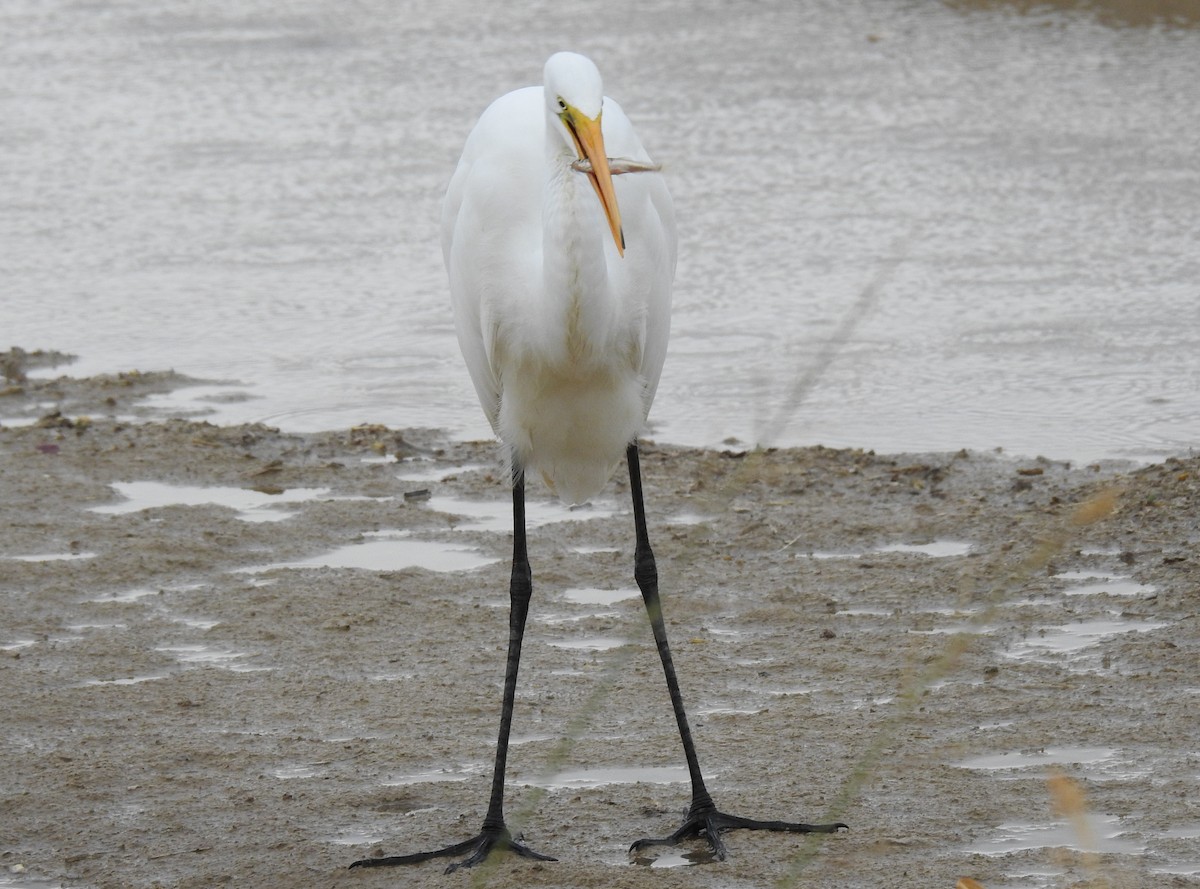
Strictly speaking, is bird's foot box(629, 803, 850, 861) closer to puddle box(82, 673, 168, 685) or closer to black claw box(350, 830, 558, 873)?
black claw box(350, 830, 558, 873)

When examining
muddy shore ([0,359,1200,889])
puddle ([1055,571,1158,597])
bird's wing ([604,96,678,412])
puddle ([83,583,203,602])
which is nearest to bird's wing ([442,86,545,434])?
bird's wing ([604,96,678,412])

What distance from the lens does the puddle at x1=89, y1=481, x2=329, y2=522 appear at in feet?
20.3

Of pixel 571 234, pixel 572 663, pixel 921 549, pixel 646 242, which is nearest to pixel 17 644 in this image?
pixel 572 663

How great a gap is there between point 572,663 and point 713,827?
3.46 feet

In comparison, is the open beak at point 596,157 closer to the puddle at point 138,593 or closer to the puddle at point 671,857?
the puddle at point 671,857

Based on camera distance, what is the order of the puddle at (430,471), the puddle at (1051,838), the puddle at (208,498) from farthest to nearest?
the puddle at (430,471)
the puddle at (208,498)
the puddle at (1051,838)

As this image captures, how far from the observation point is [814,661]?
4863mm

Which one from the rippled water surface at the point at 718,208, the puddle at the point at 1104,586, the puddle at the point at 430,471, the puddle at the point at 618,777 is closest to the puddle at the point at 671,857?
the puddle at the point at 618,777

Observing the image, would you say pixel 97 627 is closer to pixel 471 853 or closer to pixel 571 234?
pixel 471 853

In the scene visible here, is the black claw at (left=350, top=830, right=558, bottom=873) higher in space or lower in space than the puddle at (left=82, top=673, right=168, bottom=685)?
lower

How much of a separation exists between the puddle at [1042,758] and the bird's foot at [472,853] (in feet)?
3.50

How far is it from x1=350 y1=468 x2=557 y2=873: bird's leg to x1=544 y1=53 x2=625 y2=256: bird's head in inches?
42.7

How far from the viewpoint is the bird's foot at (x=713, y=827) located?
3.93 meters

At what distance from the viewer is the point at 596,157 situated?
3.45 meters
